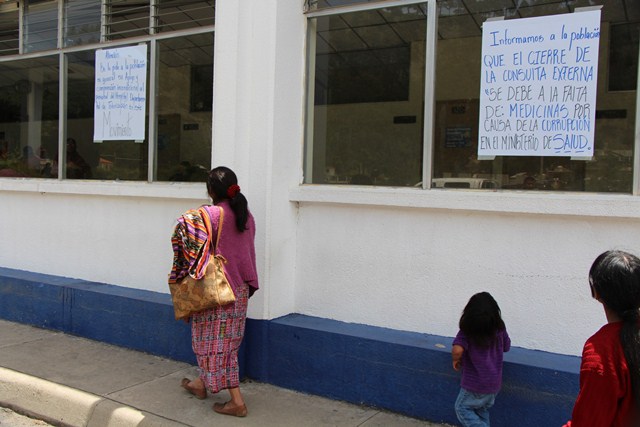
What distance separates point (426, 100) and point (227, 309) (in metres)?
2.14

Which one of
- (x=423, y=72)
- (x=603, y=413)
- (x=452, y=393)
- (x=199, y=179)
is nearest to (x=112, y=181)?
(x=199, y=179)

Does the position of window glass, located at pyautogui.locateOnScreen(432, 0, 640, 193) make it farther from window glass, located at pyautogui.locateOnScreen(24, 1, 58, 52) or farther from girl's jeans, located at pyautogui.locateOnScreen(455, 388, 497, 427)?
window glass, located at pyautogui.locateOnScreen(24, 1, 58, 52)

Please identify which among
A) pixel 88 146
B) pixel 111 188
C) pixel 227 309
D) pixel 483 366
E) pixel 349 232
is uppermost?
pixel 88 146

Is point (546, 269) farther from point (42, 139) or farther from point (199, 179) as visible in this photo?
point (42, 139)

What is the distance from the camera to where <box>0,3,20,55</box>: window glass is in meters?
7.11

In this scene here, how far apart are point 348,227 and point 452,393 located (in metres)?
1.45

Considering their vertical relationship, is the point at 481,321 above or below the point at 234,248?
below

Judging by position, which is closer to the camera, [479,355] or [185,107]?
[479,355]

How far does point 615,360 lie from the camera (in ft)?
6.03

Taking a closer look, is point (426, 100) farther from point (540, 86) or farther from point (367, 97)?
point (367, 97)

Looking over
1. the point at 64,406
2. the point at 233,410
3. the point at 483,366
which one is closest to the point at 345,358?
the point at 233,410

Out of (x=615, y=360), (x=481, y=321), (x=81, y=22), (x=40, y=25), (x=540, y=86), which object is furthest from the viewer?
(x=40, y=25)

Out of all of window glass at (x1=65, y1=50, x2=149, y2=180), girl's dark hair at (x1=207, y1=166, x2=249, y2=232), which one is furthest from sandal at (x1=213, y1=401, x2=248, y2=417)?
window glass at (x1=65, y1=50, x2=149, y2=180)

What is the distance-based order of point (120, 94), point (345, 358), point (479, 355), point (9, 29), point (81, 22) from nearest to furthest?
1. point (479, 355)
2. point (345, 358)
3. point (120, 94)
4. point (81, 22)
5. point (9, 29)
